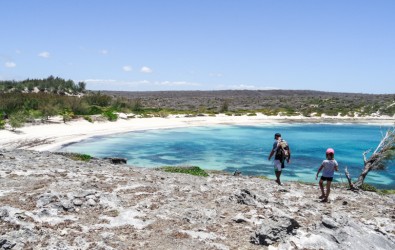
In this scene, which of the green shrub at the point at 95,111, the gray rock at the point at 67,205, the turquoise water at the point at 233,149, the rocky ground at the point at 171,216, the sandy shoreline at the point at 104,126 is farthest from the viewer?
the green shrub at the point at 95,111

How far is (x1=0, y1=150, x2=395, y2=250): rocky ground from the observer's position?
9.56 meters

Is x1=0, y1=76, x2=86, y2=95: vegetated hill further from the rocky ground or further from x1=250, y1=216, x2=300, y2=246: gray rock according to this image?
x1=250, y1=216, x2=300, y2=246: gray rock

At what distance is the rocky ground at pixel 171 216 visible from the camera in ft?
31.4

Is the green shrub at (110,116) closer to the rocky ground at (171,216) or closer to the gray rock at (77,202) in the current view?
the rocky ground at (171,216)

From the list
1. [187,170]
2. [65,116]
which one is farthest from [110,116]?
[187,170]

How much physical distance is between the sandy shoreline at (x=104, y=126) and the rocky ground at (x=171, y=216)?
1847 cm

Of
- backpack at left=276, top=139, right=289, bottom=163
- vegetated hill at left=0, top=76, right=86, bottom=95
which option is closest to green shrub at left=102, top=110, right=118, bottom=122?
vegetated hill at left=0, top=76, right=86, bottom=95

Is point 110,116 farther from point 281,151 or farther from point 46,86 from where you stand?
point 281,151

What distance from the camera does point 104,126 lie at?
158 ft

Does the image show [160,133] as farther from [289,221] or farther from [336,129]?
[289,221]

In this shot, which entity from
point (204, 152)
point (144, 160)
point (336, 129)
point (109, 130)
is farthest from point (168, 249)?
point (336, 129)

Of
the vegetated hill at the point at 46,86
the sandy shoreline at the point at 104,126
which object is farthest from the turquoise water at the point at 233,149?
the vegetated hill at the point at 46,86

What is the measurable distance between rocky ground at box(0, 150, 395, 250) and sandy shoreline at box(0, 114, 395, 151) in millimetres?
18467

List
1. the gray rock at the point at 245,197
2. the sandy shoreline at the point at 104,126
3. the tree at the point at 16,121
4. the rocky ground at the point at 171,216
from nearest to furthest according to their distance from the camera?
the rocky ground at the point at 171,216 < the gray rock at the point at 245,197 < the sandy shoreline at the point at 104,126 < the tree at the point at 16,121
